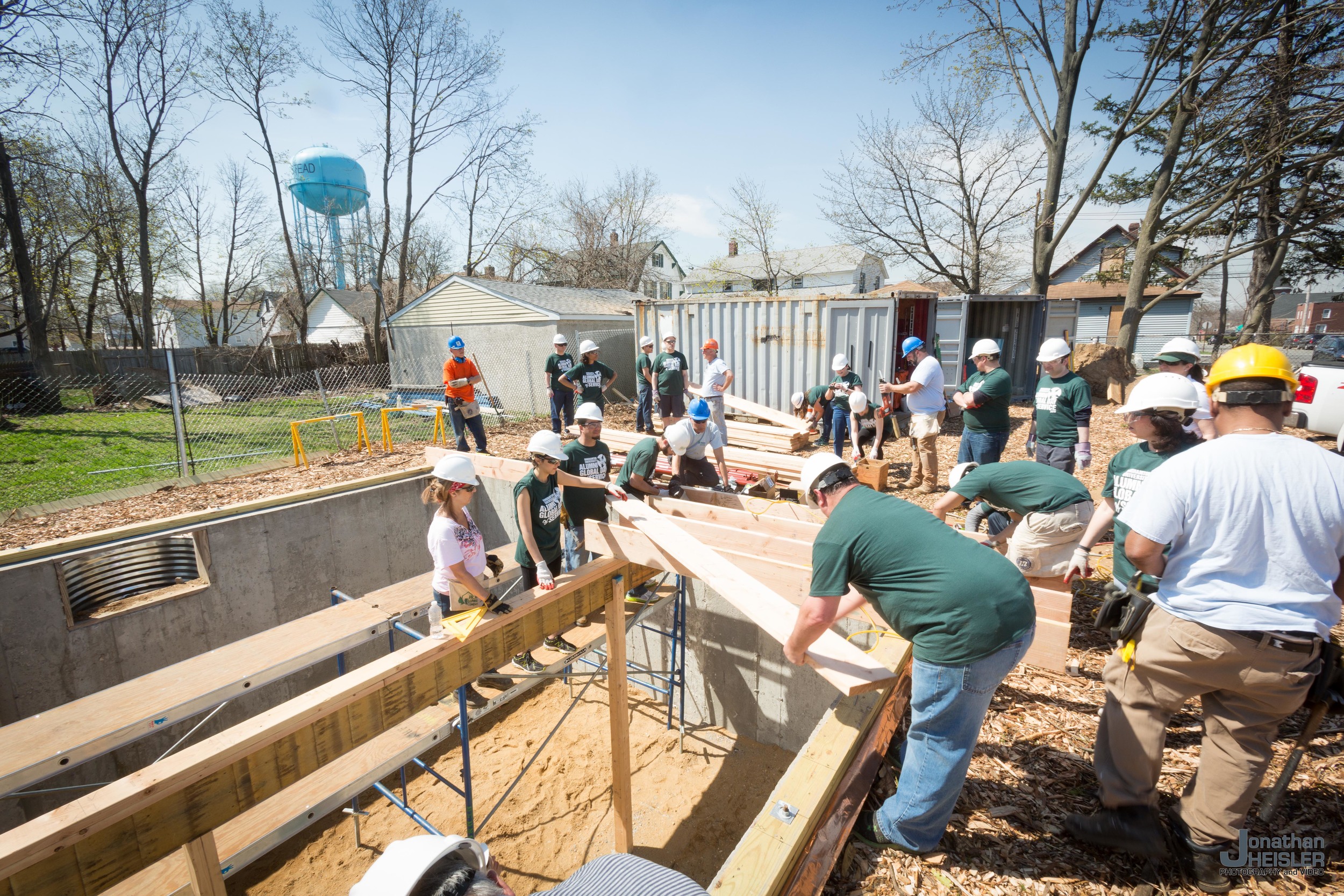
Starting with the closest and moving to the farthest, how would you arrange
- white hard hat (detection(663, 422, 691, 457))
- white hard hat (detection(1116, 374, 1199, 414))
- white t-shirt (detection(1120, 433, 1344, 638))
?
white t-shirt (detection(1120, 433, 1344, 638))
white hard hat (detection(1116, 374, 1199, 414))
white hard hat (detection(663, 422, 691, 457))

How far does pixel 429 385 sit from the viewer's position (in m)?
18.9

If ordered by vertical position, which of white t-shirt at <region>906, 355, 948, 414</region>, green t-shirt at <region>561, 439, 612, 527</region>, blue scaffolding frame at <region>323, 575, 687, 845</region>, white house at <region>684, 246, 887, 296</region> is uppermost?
white house at <region>684, 246, 887, 296</region>

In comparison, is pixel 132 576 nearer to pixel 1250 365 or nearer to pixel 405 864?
A: pixel 405 864

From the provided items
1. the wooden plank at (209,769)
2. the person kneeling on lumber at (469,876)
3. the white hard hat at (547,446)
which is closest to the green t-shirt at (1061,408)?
the white hard hat at (547,446)

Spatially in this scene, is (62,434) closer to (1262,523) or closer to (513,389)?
(513,389)

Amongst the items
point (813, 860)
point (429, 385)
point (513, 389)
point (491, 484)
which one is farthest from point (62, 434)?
point (813, 860)

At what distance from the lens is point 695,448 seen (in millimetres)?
6531

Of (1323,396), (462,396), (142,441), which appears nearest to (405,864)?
(462,396)

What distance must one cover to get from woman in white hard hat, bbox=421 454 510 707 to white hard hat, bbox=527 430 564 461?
0.52 m

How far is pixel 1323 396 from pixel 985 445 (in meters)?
7.80

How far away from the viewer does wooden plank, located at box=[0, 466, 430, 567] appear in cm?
535

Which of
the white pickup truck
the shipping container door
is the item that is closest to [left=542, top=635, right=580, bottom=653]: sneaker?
the shipping container door

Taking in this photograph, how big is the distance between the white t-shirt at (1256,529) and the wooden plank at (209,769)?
10.4 ft

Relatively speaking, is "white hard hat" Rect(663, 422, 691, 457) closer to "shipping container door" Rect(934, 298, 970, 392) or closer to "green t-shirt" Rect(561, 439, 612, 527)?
"green t-shirt" Rect(561, 439, 612, 527)
